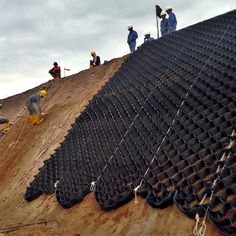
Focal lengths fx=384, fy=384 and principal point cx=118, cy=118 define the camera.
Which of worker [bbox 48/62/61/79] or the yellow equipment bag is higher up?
worker [bbox 48/62/61/79]

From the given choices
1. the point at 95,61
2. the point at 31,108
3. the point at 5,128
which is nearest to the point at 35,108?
the point at 31,108

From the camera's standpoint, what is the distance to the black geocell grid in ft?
16.1

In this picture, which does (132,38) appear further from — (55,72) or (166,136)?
(166,136)

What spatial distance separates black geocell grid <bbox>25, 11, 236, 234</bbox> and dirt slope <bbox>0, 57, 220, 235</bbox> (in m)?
0.19

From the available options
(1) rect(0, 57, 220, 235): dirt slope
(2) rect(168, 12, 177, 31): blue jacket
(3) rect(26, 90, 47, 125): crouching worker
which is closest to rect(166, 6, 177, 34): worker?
(2) rect(168, 12, 177, 31): blue jacket

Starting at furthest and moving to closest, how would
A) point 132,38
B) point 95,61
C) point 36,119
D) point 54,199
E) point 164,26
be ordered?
point 95,61, point 132,38, point 164,26, point 36,119, point 54,199

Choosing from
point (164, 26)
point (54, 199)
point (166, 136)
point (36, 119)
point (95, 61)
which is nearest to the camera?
point (166, 136)

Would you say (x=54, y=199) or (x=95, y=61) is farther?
A: (x=95, y=61)

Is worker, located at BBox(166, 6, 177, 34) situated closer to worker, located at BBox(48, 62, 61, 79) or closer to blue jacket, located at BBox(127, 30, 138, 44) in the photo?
blue jacket, located at BBox(127, 30, 138, 44)

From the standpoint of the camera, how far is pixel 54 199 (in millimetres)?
7562

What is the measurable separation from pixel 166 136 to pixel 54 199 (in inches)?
106

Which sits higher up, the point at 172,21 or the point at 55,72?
the point at 172,21

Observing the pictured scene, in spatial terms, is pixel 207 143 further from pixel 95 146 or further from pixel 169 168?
pixel 95 146

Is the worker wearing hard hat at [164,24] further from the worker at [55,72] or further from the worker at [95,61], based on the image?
the worker at [55,72]
